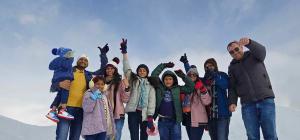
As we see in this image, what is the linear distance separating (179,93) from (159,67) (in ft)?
3.32

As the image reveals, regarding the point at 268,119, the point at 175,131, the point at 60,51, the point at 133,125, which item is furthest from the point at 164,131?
the point at 60,51

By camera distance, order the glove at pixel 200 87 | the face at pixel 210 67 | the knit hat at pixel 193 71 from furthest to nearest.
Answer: the knit hat at pixel 193 71 < the face at pixel 210 67 < the glove at pixel 200 87

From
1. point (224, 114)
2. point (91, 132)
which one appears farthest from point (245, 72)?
point (91, 132)

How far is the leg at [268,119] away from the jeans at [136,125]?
10.3ft

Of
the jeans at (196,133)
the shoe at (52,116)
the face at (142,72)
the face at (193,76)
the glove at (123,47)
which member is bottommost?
the jeans at (196,133)

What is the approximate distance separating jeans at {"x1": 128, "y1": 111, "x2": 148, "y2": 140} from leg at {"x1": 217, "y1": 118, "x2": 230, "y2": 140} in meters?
1.99

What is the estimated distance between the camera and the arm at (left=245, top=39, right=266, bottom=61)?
7.54 m

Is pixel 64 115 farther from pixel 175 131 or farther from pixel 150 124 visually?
pixel 175 131

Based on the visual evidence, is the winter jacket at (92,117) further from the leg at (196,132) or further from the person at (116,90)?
the leg at (196,132)

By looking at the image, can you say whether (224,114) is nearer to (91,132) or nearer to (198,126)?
(198,126)

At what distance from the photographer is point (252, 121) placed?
288 inches

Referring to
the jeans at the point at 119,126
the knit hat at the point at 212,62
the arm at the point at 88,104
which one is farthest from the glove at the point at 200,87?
the arm at the point at 88,104

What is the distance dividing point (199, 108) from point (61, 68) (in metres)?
3.90

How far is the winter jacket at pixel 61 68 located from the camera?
8125mm
